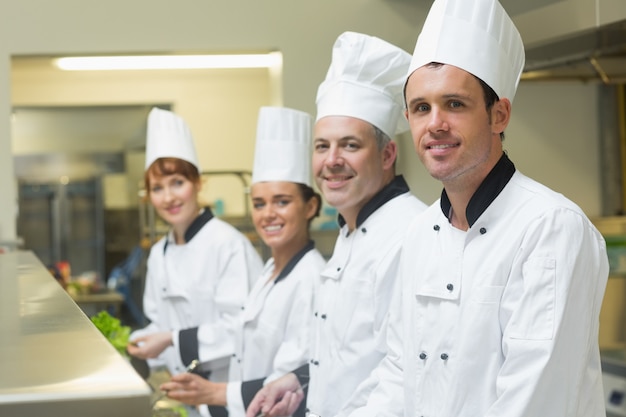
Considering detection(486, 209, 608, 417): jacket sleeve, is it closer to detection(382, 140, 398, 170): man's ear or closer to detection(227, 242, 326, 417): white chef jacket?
detection(382, 140, 398, 170): man's ear

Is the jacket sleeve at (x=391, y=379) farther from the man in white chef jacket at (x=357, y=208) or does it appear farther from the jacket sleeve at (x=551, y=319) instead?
the jacket sleeve at (x=551, y=319)

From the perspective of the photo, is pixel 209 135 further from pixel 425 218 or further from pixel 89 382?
pixel 89 382

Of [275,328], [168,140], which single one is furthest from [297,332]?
[168,140]

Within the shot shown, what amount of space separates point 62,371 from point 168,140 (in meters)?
2.78

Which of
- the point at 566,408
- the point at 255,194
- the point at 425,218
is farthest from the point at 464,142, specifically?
the point at 255,194

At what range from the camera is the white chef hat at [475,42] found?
1.47m

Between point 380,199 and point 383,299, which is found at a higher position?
point 380,199

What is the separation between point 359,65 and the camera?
2.12 meters

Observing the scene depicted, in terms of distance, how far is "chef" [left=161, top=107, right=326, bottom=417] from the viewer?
2.39 meters

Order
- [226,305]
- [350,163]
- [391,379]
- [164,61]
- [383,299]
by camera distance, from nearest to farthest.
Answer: [391,379]
[383,299]
[350,163]
[226,305]
[164,61]

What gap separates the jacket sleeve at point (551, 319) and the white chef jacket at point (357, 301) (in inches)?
22.7

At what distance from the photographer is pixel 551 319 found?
129cm

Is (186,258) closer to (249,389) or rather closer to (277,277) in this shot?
(277,277)

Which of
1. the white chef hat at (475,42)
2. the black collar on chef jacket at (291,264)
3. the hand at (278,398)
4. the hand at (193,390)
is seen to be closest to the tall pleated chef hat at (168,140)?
the black collar on chef jacket at (291,264)
